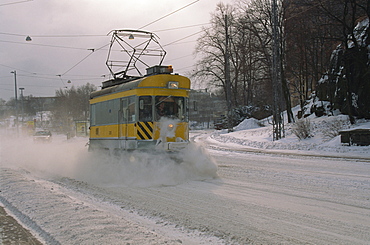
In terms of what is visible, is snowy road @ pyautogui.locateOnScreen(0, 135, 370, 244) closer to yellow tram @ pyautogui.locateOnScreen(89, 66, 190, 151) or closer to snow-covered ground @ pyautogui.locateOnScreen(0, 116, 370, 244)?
snow-covered ground @ pyautogui.locateOnScreen(0, 116, 370, 244)

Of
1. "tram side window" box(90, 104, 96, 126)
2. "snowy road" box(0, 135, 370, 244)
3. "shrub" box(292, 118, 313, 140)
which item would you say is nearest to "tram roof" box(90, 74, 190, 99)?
"snowy road" box(0, 135, 370, 244)

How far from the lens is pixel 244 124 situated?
40.5m

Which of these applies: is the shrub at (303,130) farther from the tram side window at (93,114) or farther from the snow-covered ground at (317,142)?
the tram side window at (93,114)

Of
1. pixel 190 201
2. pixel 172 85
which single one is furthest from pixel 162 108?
pixel 190 201

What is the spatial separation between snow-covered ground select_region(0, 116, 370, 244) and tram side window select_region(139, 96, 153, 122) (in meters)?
1.21

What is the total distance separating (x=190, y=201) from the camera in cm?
802

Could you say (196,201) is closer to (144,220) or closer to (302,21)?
(144,220)

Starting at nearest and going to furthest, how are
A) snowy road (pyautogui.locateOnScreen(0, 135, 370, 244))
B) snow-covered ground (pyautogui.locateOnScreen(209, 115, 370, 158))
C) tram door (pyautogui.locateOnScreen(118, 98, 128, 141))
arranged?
snowy road (pyautogui.locateOnScreen(0, 135, 370, 244))
tram door (pyautogui.locateOnScreen(118, 98, 128, 141))
snow-covered ground (pyautogui.locateOnScreen(209, 115, 370, 158))

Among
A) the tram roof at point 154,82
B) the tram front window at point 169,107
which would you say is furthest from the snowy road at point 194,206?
the tram roof at point 154,82

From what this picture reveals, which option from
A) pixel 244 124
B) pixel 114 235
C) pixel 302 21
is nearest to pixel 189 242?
pixel 114 235

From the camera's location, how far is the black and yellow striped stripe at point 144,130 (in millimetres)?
11461

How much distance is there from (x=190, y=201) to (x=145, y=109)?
4388 millimetres

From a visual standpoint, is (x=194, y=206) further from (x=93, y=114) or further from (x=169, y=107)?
(x=93, y=114)

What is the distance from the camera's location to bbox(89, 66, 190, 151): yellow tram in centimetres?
1150
